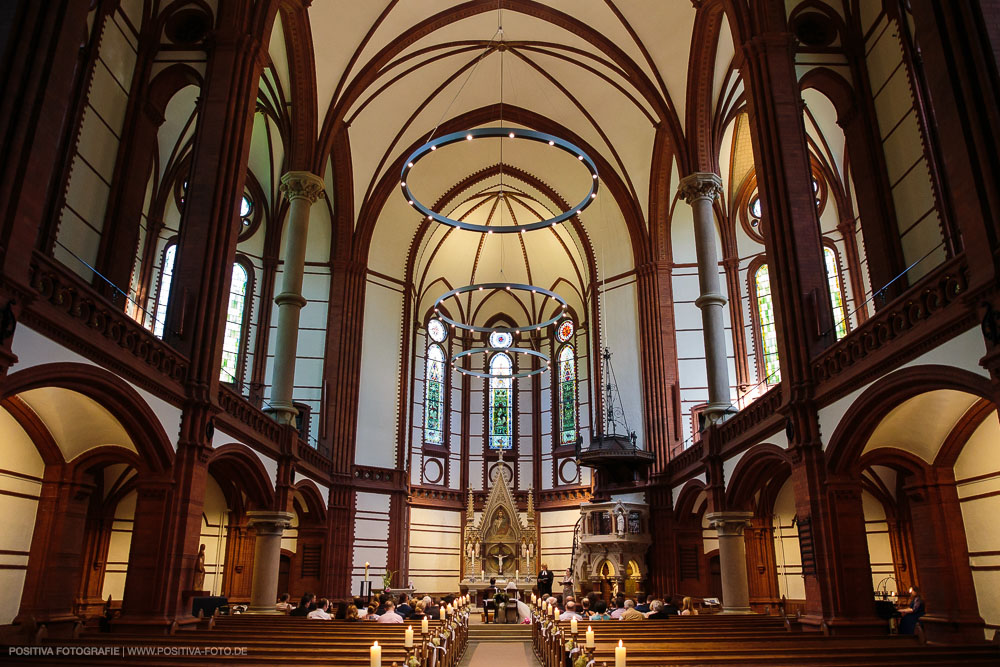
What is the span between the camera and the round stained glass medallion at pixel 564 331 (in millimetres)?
37019

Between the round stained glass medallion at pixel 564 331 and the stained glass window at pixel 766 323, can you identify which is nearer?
the stained glass window at pixel 766 323

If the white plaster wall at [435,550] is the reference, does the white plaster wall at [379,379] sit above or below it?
above

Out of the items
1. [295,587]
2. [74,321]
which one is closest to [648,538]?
[295,587]

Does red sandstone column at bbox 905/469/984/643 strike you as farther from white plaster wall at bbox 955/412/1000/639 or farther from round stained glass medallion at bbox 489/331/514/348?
round stained glass medallion at bbox 489/331/514/348

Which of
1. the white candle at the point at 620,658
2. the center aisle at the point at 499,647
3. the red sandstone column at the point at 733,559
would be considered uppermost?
the red sandstone column at the point at 733,559

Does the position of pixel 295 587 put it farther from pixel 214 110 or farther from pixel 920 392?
pixel 920 392

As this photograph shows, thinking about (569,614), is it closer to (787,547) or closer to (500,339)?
(787,547)

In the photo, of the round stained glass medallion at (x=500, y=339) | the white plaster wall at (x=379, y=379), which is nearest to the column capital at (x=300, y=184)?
the white plaster wall at (x=379, y=379)

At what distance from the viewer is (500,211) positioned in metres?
36.1

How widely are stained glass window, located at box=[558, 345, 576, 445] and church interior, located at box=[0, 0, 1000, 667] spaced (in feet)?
0.97

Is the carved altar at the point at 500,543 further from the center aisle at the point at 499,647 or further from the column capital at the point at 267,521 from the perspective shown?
the column capital at the point at 267,521

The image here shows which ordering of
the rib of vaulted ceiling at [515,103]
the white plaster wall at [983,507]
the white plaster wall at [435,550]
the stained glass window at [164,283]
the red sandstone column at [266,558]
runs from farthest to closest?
the white plaster wall at [435,550]
the stained glass window at [164,283]
the rib of vaulted ceiling at [515,103]
the red sandstone column at [266,558]
the white plaster wall at [983,507]

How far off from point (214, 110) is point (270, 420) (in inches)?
295

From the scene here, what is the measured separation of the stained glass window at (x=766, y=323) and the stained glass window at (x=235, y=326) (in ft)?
60.6
